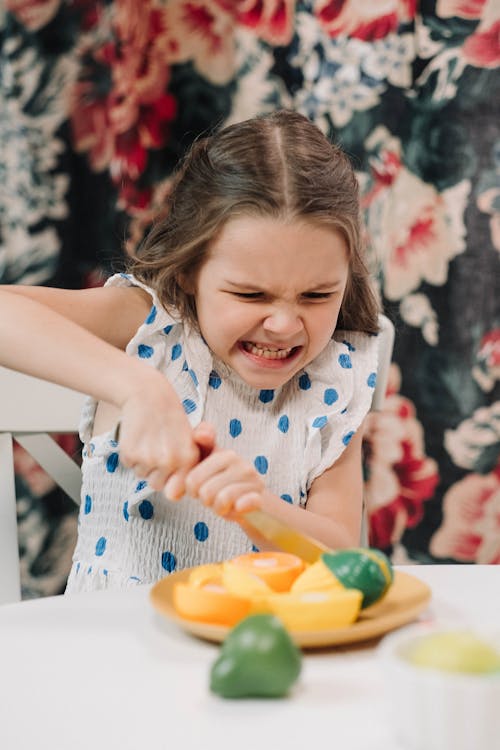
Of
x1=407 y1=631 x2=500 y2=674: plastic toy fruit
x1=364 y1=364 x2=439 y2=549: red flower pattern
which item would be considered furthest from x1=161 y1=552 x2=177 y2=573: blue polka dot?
x1=364 y1=364 x2=439 y2=549: red flower pattern

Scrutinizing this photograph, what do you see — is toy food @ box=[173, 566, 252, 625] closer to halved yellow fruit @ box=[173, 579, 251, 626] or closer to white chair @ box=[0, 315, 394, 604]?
halved yellow fruit @ box=[173, 579, 251, 626]

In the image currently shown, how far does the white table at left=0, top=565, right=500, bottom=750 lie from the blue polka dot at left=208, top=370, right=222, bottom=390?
0.50 meters

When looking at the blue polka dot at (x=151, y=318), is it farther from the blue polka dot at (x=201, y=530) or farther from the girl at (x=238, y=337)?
the blue polka dot at (x=201, y=530)

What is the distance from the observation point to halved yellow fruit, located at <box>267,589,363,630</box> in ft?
2.06

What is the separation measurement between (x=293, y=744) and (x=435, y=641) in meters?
0.09

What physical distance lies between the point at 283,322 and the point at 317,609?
0.45m

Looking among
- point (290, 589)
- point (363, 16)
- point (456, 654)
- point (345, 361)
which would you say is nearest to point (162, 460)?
point (290, 589)

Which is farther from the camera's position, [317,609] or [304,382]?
[304,382]

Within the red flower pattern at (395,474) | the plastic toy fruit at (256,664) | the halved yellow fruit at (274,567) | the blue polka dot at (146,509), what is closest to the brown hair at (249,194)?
the blue polka dot at (146,509)

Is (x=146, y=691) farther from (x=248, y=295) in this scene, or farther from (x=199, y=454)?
(x=248, y=295)

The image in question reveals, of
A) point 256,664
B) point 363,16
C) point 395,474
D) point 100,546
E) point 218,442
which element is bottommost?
point 395,474

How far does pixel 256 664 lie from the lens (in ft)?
1.78

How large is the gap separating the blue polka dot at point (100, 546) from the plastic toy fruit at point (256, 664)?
0.63 metres

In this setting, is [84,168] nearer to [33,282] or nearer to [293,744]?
[33,282]
